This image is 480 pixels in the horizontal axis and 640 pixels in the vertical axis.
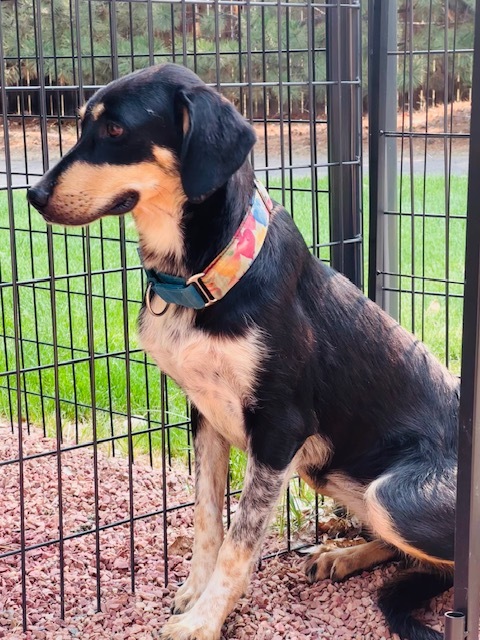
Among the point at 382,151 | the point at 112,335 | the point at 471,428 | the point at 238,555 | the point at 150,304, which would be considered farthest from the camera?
the point at 112,335

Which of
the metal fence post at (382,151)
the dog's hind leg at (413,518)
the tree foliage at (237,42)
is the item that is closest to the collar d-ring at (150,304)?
the tree foliage at (237,42)

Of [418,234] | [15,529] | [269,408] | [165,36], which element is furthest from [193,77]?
[418,234]

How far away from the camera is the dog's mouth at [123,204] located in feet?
8.20

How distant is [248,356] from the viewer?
8.54 feet

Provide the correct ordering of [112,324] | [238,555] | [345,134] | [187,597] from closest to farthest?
[238,555]
[187,597]
[345,134]
[112,324]

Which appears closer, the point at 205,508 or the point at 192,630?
the point at 192,630

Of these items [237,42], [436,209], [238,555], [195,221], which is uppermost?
[237,42]

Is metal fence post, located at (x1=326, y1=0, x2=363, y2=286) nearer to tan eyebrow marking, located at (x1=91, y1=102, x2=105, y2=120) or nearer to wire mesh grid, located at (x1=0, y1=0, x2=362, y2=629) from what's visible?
wire mesh grid, located at (x1=0, y1=0, x2=362, y2=629)

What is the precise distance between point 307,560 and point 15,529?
1208 millimetres

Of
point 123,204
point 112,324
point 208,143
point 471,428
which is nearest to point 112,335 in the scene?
point 112,324

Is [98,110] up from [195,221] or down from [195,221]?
up

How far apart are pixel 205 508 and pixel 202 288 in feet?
2.73

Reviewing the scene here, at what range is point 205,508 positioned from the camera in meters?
2.97

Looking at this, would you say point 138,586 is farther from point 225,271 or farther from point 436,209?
point 436,209
